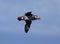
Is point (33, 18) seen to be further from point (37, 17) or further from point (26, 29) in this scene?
point (26, 29)

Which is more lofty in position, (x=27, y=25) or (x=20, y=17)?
(x=27, y=25)

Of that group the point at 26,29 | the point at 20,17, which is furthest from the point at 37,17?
the point at 26,29

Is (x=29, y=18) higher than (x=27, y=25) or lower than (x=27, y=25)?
lower

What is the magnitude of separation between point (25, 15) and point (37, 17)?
898 mm

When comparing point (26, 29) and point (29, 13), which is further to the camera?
point (26, 29)

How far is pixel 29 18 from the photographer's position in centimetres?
1212

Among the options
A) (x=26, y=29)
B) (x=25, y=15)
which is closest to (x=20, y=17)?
(x=25, y=15)

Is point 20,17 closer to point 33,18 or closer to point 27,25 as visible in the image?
point 33,18

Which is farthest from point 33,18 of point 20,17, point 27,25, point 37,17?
point 27,25

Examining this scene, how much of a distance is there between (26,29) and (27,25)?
559 mm

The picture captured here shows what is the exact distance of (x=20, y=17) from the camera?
11633mm

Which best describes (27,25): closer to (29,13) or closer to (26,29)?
(26,29)

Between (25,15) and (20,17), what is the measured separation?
0.61m

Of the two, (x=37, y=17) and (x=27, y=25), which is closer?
(x=37, y=17)
